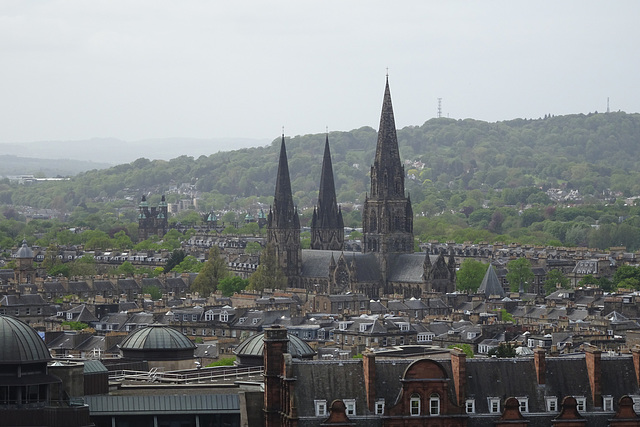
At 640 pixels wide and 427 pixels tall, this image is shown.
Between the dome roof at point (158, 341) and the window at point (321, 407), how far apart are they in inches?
604

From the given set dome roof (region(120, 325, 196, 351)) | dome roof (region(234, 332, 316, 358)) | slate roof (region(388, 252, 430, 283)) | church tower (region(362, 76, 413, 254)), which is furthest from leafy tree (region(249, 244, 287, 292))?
dome roof (region(234, 332, 316, 358))

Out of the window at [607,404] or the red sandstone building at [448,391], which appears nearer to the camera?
the red sandstone building at [448,391]

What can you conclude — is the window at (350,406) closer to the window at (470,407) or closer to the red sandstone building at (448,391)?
the red sandstone building at (448,391)

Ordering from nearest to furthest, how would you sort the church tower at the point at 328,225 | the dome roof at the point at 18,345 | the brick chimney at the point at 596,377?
1. the dome roof at the point at 18,345
2. the brick chimney at the point at 596,377
3. the church tower at the point at 328,225

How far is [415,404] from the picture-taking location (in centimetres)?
5934

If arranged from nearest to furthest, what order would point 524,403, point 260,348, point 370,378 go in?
point 370,378
point 524,403
point 260,348

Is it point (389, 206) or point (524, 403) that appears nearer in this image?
point (524, 403)

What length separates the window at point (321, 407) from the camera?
191 ft

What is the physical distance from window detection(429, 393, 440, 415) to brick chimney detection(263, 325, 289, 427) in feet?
16.2

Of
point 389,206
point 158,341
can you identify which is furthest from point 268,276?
point 158,341

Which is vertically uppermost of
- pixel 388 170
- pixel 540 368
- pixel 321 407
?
pixel 388 170

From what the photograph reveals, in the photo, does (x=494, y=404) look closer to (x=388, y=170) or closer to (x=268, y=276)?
(x=268, y=276)

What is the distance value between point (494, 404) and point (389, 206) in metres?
127

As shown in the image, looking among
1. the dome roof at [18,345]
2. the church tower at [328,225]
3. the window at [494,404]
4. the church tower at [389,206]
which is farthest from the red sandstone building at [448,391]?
the church tower at [328,225]
